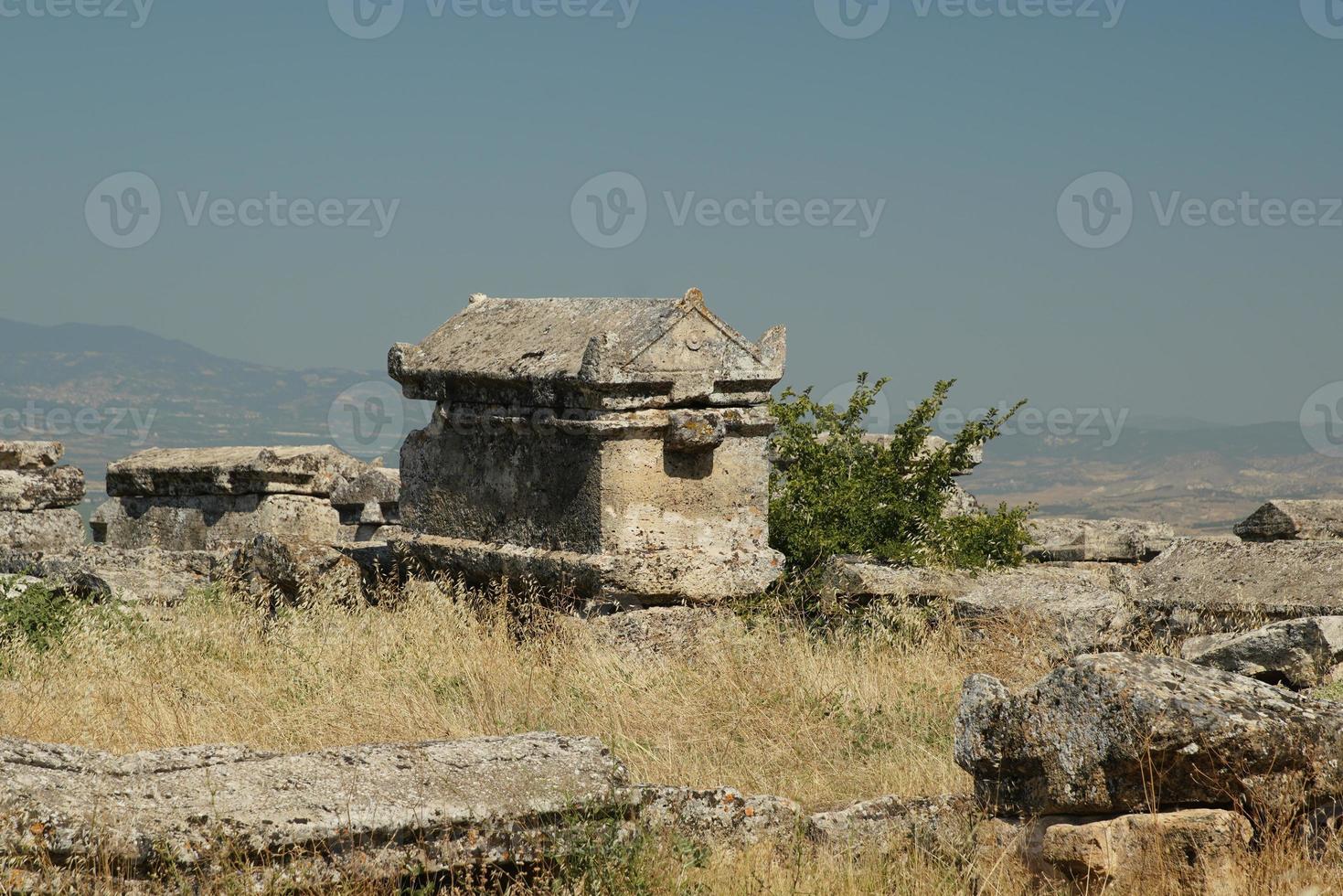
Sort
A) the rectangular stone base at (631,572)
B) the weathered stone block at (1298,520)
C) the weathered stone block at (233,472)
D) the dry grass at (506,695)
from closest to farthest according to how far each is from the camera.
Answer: the dry grass at (506,695) → the rectangular stone base at (631,572) → the weathered stone block at (1298,520) → the weathered stone block at (233,472)

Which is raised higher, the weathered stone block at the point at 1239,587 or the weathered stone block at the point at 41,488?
the weathered stone block at the point at 41,488

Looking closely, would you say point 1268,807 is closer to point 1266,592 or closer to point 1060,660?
point 1060,660

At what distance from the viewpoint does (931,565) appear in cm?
881

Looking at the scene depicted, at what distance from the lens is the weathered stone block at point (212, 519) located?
12.2m

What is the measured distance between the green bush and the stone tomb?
455 cm

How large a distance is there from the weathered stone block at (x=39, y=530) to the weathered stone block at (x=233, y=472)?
4.55ft

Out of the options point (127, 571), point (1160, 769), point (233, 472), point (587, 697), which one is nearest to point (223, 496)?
point (233, 472)

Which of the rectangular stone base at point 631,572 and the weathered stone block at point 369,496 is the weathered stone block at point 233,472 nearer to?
the weathered stone block at point 369,496

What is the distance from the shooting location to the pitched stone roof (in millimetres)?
7676

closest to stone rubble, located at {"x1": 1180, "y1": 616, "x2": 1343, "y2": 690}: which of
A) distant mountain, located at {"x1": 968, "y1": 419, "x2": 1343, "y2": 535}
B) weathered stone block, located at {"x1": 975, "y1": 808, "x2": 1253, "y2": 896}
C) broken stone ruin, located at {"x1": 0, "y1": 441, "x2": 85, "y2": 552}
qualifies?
weathered stone block, located at {"x1": 975, "y1": 808, "x2": 1253, "y2": 896}

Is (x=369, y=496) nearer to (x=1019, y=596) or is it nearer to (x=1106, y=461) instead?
(x=1019, y=596)

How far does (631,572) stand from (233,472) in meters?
5.80

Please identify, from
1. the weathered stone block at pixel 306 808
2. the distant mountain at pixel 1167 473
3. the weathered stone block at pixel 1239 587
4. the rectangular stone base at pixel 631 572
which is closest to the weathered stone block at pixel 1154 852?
the weathered stone block at pixel 306 808

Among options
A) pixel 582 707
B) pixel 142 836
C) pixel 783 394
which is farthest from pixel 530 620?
pixel 142 836
